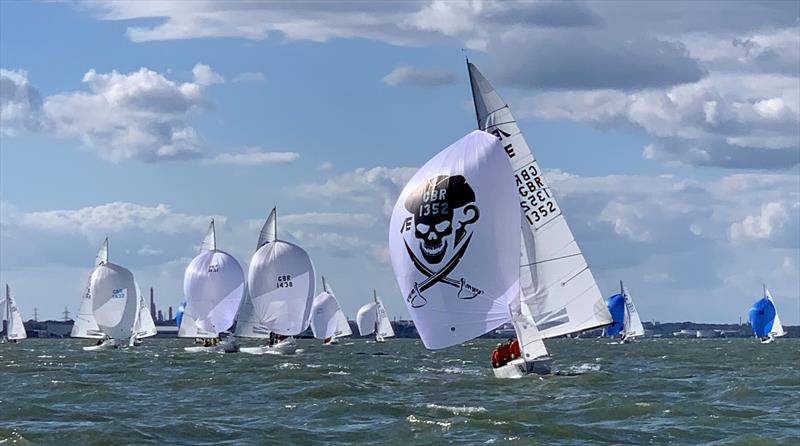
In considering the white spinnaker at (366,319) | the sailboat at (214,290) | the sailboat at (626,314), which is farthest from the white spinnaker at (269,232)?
the white spinnaker at (366,319)

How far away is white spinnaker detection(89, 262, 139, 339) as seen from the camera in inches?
3543

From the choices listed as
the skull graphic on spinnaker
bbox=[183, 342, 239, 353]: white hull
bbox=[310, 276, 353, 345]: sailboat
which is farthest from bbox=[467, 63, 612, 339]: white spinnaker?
bbox=[310, 276, 353, 345]: sailboat

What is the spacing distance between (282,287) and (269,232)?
22.5ft

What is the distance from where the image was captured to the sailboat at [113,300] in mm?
90000

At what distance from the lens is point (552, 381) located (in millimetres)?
39062

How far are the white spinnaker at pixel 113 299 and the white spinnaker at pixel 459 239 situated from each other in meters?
57.1

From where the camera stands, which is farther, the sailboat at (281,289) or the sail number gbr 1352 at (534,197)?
the sailboat at (281,289)

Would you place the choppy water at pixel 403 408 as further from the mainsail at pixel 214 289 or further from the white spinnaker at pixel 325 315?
the white spinnaker at pixel 325 315

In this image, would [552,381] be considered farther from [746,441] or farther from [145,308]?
[145,308]

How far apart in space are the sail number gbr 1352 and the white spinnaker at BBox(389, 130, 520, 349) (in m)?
0.49

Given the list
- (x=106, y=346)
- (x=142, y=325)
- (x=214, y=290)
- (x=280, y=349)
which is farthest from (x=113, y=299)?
(x=280, y=349)

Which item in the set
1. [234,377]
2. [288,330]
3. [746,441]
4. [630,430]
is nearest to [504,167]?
[630,430]

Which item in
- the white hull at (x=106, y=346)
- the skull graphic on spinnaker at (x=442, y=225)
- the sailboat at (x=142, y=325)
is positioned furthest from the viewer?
the sailboat at (x=142, y=325)

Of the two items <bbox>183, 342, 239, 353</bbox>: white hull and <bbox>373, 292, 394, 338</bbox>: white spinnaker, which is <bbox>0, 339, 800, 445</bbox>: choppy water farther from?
<bbox>373, 292, 394, 338</bbox>: white spinnaker
